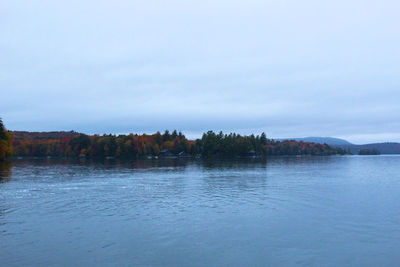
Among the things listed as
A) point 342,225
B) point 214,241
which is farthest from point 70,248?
point 342,225

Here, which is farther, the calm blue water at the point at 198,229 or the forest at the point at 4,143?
the forest at the point at 4,143

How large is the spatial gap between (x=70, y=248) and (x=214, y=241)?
7561 mm

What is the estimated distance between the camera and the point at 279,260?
52.3ft

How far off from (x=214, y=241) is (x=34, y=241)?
9.81 metres

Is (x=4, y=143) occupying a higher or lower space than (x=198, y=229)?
higher

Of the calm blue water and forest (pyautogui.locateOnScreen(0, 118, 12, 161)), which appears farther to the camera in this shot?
forest (pyautogui.locateOnScreen(0, 118, 12, 161))

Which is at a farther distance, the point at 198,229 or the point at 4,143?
the point at 4,143

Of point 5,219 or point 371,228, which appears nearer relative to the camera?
point 371,228

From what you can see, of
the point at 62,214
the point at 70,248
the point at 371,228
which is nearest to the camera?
the point at 70,248

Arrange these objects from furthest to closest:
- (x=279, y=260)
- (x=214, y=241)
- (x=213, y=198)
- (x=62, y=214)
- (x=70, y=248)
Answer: (x=213, y=198) < (x=62, y=214) < (x=214, y=241) < (x=70, y=248) < (x=279, y=260)

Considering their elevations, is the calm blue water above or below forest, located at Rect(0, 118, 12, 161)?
below

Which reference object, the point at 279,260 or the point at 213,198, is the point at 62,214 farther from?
the point at 279,260

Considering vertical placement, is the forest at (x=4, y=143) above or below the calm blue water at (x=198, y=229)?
above

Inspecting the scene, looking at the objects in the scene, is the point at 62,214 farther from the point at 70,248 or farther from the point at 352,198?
the point at 352,198
